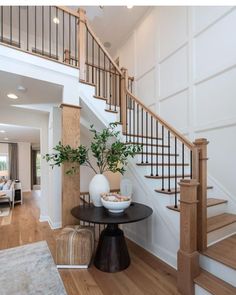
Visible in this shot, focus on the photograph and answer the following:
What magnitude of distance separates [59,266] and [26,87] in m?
2.45

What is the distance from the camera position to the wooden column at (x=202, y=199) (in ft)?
6.22

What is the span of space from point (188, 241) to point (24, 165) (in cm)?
896

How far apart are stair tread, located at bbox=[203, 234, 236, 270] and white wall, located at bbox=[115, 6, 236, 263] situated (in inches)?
19.3

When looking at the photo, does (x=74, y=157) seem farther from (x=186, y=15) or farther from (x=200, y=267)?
(x=186, y=15)

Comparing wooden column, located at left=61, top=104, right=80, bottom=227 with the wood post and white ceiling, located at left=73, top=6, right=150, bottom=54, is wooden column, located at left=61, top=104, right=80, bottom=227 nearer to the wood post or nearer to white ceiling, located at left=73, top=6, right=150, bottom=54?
the wood post

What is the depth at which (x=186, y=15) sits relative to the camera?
3.41 metres

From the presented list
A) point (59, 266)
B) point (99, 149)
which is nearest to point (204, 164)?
point (99, 149)

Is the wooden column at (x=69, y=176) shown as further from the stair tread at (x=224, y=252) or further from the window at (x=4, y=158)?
the window at (x=4, y=158)

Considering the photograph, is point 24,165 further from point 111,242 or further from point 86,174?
point 111,242

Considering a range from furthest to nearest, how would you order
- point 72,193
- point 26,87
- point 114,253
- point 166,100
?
point 166,100
point 26,87
point 72,193
point 114,253

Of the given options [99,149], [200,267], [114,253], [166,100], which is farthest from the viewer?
[166,100]

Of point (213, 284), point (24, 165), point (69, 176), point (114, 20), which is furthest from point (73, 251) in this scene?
point (24, 165)

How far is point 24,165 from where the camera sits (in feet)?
29.8

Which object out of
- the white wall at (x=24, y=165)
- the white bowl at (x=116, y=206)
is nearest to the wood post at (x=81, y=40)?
the white bowl at (x=116, y=206)
